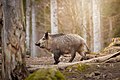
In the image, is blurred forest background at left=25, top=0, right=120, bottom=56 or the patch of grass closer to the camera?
the patch of grass

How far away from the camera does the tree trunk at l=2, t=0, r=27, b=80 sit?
709 cm

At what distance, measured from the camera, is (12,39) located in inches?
280

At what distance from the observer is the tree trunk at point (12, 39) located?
709 cm

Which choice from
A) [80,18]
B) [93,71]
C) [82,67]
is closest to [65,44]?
[82,67]

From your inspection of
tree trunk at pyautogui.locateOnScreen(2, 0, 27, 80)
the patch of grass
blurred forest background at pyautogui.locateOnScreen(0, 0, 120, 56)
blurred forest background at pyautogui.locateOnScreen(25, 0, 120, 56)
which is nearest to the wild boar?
the patch of grass

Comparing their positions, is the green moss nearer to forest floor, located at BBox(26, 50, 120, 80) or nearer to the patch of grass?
forest floor, located at BBox(26, 50, 120, 80)

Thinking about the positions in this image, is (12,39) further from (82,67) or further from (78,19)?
(78,19)

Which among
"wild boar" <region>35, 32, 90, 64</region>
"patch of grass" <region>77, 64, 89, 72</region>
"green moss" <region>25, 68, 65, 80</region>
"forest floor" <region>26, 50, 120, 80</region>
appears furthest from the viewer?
"wild boar" <region>35, 32, 90, 64</region>

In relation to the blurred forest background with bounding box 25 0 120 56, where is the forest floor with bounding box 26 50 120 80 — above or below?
below

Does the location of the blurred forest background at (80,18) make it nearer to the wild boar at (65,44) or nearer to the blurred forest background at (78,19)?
the blurred forest background at (78,19)

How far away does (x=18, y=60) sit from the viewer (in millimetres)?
7234

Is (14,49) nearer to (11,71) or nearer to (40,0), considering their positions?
(11,71)

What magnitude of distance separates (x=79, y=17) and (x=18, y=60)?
1919 cm

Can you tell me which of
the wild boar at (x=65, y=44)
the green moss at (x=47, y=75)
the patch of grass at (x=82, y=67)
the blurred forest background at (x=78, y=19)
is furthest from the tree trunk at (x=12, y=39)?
the blurred forest background at (x=78, y=19)
